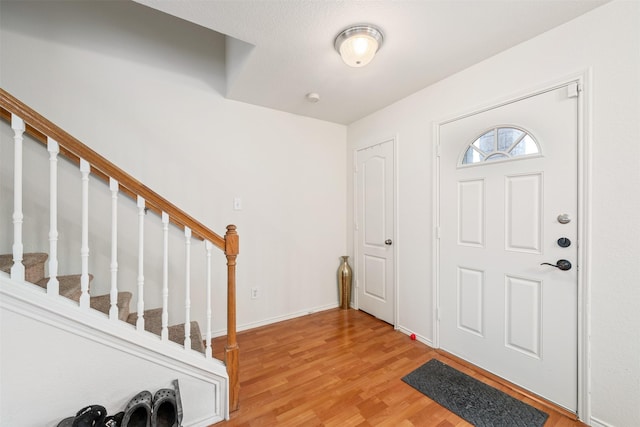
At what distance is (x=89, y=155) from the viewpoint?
4.07 ft

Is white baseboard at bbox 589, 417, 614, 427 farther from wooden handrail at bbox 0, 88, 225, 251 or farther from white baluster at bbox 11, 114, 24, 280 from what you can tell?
white baluster at bbox 11, 114, 24, 280

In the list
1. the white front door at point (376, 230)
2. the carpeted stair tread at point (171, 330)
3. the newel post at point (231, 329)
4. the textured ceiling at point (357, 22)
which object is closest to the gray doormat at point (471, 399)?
the white front door at point (376, 230)

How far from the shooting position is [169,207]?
4.65 feet

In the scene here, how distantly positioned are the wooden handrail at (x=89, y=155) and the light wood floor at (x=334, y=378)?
3.48ft

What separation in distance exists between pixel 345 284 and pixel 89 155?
267 centimetres

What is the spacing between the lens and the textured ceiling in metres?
1.43

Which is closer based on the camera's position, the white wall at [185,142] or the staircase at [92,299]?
the staircase at [92,299]

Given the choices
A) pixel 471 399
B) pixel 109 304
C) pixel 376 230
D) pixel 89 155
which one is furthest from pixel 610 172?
pixel 109 304

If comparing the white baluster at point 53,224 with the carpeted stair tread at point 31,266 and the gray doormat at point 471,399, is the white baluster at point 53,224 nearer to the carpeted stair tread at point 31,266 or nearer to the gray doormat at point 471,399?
the carpeted stair tread at point 31,266

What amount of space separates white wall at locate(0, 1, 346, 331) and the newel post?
39.8 inches

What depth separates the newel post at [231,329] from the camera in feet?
5.04

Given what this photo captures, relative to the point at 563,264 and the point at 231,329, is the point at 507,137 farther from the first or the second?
the point at 231,329

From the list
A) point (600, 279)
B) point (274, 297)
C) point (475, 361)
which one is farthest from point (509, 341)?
point (274, 297)

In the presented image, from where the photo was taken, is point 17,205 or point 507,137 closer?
point 17,205
